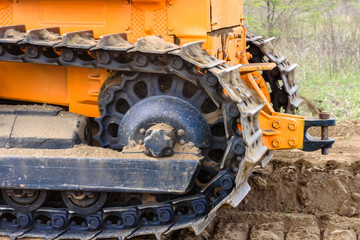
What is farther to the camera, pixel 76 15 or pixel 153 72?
pixel 76 15

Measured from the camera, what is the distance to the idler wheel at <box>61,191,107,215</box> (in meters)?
5.20

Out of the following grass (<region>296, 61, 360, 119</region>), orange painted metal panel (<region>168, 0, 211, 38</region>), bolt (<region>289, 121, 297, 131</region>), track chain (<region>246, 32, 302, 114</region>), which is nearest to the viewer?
orange painted metal panel (<region>168, 0, 211, 38</region>)

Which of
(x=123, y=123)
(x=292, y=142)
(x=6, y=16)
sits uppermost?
(x=6, y=16)

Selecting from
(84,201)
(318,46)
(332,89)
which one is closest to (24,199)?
(84,201)

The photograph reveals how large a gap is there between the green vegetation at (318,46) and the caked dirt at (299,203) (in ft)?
7.67

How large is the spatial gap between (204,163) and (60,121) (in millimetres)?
1350

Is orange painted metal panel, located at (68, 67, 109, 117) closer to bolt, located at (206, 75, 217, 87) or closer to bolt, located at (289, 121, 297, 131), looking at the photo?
bolt, located at (206, 75, 217, 87)

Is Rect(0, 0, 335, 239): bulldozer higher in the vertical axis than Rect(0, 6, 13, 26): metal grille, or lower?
lower

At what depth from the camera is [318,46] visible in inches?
501

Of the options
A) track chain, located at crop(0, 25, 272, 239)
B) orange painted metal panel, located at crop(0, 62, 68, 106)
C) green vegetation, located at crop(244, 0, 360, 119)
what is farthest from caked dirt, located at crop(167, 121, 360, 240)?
green vegetation, located at crop(244, 0, 360, 119)

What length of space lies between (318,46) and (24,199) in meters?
8.84

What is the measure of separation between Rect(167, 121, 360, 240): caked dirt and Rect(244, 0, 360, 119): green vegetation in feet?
7.67

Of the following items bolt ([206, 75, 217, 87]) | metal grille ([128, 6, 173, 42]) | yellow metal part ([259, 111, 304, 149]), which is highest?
metal grille ([128, 6, 173, 42])

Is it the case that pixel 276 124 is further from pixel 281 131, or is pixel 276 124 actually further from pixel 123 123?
pixel 123 123
